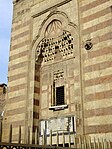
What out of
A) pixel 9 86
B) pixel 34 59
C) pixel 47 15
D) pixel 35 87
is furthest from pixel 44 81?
pixel 47 15

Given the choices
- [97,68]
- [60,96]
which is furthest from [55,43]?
[97,68]

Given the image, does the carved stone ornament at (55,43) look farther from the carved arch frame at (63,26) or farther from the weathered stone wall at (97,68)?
the weathered stone wall at (97,68)

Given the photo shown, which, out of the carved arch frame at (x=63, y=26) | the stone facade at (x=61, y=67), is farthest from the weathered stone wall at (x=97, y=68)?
Result: the carved arch frame at (x=63, y=26)

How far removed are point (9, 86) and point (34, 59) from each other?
5.81ft

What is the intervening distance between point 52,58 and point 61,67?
0.73 metres

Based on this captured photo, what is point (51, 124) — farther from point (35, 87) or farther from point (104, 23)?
point (104, 23)

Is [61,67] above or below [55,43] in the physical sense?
below

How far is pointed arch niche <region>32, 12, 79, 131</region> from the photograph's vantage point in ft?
33.7

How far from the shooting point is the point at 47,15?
11664 millimetres

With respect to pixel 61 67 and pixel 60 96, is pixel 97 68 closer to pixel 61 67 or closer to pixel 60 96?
pixel 61 67

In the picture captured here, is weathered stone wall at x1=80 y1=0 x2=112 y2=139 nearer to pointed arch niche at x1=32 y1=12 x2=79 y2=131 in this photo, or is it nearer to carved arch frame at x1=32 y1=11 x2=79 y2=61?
carved arch frame at x1=32 y1=11 x2=79 y2=61

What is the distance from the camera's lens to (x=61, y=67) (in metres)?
10.5

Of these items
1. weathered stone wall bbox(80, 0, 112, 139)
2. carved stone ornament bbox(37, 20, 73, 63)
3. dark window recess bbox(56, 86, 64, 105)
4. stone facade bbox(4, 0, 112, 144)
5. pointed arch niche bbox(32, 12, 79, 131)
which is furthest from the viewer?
carved stone ornament bbox(37, 20, 73, 63)

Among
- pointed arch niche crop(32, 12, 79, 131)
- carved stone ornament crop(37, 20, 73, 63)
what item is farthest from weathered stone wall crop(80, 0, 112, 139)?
carved stone ornament crop(37, 20, 73, 63)
